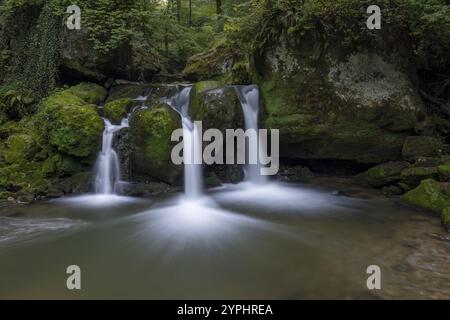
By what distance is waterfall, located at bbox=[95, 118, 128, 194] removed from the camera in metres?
8.65

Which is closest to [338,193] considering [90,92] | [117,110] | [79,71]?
[117,110]

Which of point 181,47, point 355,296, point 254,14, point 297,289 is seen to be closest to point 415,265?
point 355,296

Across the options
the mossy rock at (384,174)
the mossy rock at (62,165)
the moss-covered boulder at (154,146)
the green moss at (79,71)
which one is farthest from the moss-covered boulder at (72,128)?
the mossy rock at (384,174)

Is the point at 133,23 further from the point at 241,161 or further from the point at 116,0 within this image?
the point at 241,161

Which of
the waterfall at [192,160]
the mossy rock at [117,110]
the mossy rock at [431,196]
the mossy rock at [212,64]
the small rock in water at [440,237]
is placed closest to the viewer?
the small rock in water at [440,237]

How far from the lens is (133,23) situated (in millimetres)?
12172

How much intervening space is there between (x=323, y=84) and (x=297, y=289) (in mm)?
6369

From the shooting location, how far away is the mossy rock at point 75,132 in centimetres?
881

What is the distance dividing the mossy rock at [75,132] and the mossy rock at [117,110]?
47 centimetres

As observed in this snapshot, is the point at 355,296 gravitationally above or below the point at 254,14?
below

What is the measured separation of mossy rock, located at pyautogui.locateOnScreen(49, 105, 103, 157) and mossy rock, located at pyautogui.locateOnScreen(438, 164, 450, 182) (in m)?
7.94

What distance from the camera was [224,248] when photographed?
203 inches

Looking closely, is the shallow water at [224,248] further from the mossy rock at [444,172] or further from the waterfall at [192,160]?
the mossy rock at [444,172]

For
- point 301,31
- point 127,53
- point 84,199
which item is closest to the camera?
point 84,199
